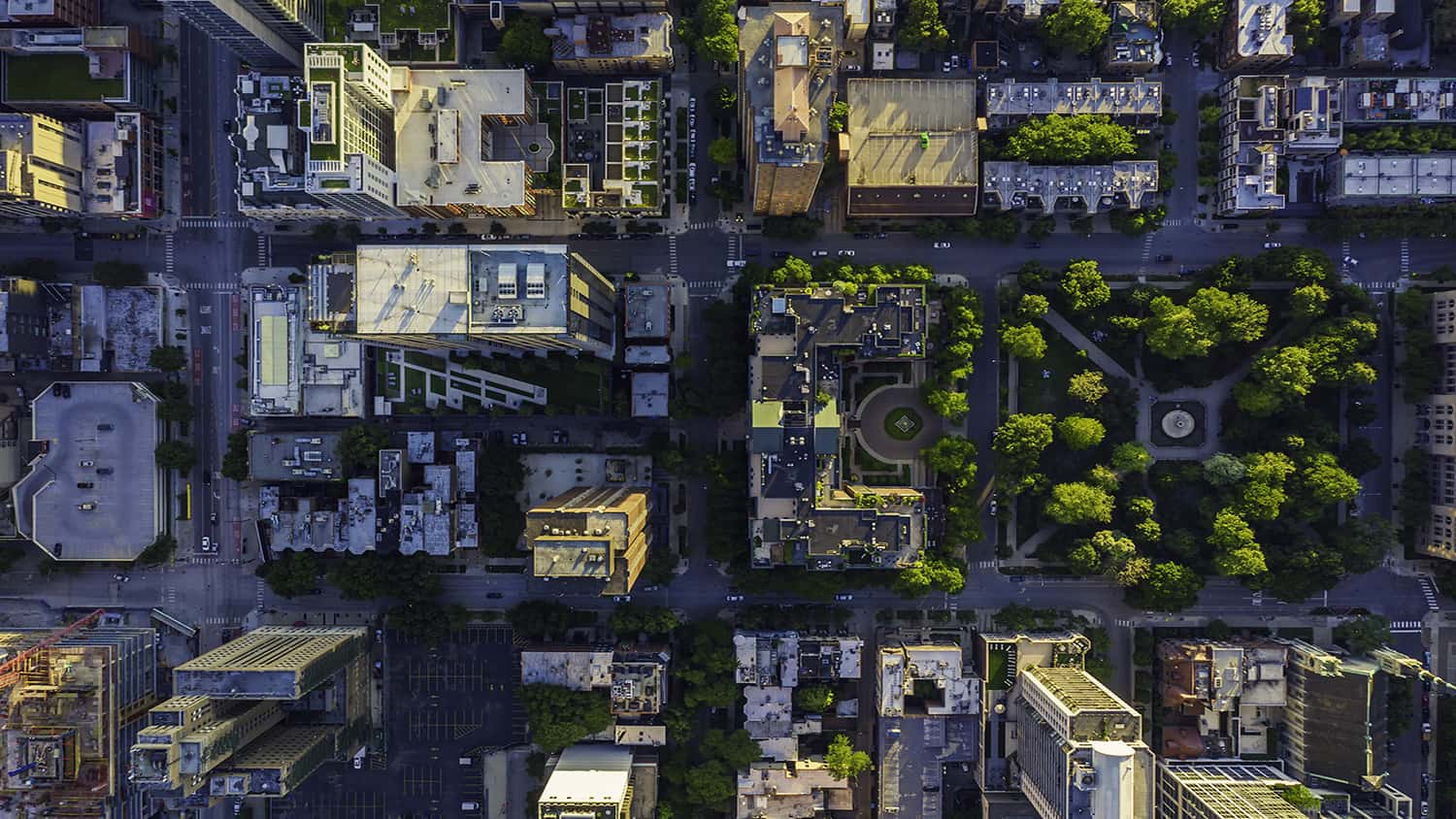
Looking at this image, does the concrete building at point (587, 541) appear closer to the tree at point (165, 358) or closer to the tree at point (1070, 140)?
the tree at point (165, 358)

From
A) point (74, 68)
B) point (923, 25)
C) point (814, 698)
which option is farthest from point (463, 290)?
point (74, 68)

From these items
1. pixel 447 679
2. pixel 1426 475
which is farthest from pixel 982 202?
pixel 447 679

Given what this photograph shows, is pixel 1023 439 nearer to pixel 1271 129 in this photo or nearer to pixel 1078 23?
pixel 1271 129

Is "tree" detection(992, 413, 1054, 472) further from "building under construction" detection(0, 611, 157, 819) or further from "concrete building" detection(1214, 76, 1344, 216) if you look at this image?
"building under construction" detection(0, 611, 157, 819)

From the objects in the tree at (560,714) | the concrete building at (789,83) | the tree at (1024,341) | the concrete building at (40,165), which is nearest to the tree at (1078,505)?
the tree at (1024,341)

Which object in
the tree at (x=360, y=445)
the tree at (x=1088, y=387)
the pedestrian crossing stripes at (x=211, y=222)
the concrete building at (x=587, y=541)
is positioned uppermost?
the pedestrian crossing stripes at (x=211, y=222)

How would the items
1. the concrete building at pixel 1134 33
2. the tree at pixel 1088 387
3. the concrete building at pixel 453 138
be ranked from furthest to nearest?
the tree at pixel 1088 387 → the concrete building at pixel 1134 33 → the concrete building at pixel 453 138
